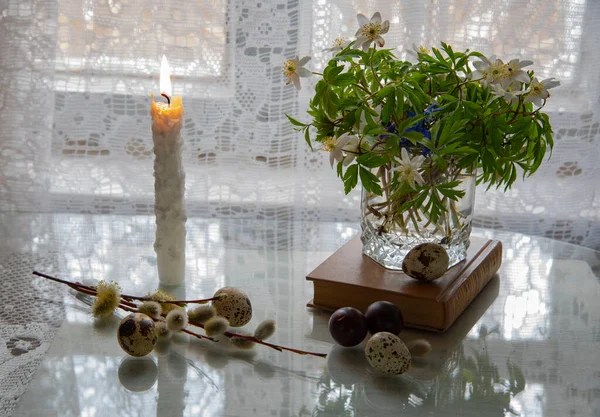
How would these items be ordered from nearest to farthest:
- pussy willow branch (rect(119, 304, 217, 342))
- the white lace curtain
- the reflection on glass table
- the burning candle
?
1. the reflection on glass table
2. pussy willow branch (rect(119, 304, 217, 342))
3. the burning candle
4. the white lace curtain

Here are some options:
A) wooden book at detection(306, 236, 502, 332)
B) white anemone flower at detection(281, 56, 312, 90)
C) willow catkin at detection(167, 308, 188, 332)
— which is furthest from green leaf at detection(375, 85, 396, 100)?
willow catkin at detection(167, 308, 188, 332)

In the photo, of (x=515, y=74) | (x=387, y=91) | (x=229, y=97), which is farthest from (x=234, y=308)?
(x=229, y=97)

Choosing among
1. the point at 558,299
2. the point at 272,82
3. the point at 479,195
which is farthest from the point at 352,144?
the point at 479,195

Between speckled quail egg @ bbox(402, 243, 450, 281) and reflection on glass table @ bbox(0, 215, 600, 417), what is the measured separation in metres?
0.07

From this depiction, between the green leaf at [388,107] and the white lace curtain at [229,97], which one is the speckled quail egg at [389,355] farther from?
the white lace curtain at [229,97]

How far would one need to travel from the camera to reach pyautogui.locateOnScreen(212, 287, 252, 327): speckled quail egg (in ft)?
3.02

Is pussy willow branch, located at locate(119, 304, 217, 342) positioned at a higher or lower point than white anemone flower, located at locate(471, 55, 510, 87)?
lower

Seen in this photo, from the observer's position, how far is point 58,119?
171 cm

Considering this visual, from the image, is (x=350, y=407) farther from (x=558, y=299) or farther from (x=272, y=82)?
(x=272, y=82)

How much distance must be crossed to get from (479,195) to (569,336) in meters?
0.82

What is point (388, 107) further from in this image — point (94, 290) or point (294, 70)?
point (94, 290)

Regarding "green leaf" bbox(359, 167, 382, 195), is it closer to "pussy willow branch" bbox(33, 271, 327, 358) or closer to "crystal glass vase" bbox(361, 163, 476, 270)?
"crystal glass vase" bbox(361, 163, 476, 270)

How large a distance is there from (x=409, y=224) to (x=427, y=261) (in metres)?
0.07

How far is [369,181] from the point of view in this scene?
0.90 meters
